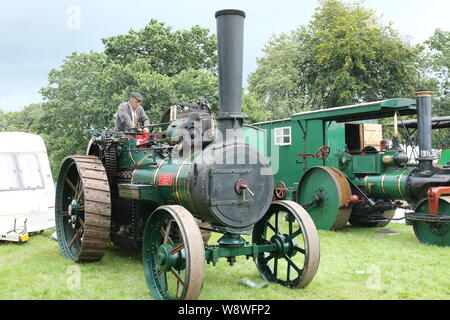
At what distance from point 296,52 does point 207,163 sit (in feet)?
70.3

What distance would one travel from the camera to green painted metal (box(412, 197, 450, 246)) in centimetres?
646

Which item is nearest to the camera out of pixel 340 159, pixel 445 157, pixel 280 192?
pixel 340 159

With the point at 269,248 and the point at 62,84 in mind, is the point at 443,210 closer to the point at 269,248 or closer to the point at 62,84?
the point at 269,248

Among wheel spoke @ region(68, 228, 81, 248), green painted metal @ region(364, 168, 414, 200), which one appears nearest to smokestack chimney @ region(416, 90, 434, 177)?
green painted metal @ region(364, 168, 414, 200)

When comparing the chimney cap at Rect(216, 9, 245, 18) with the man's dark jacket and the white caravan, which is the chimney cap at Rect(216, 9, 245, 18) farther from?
the white caravan

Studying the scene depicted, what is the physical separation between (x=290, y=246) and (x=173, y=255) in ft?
3.86

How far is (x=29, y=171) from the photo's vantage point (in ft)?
24.6

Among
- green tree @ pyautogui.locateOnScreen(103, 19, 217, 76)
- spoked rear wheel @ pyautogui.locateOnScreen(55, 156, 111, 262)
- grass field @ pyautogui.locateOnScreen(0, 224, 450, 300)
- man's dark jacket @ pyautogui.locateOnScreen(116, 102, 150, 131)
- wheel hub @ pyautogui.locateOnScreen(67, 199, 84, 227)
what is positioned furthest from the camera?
green tree @ pyautogui.locateOnScreen(103, 19, 217, 76)

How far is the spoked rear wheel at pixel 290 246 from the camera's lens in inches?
160

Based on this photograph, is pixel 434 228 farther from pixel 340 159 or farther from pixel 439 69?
pixel 439 69

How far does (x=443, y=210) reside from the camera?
6.53 m

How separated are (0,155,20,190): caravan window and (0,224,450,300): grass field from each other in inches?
38.9

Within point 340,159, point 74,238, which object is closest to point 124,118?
point 74,238

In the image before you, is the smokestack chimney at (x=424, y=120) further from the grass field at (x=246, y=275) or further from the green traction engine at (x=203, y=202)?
the green traction engine at (x=203, y=202)
